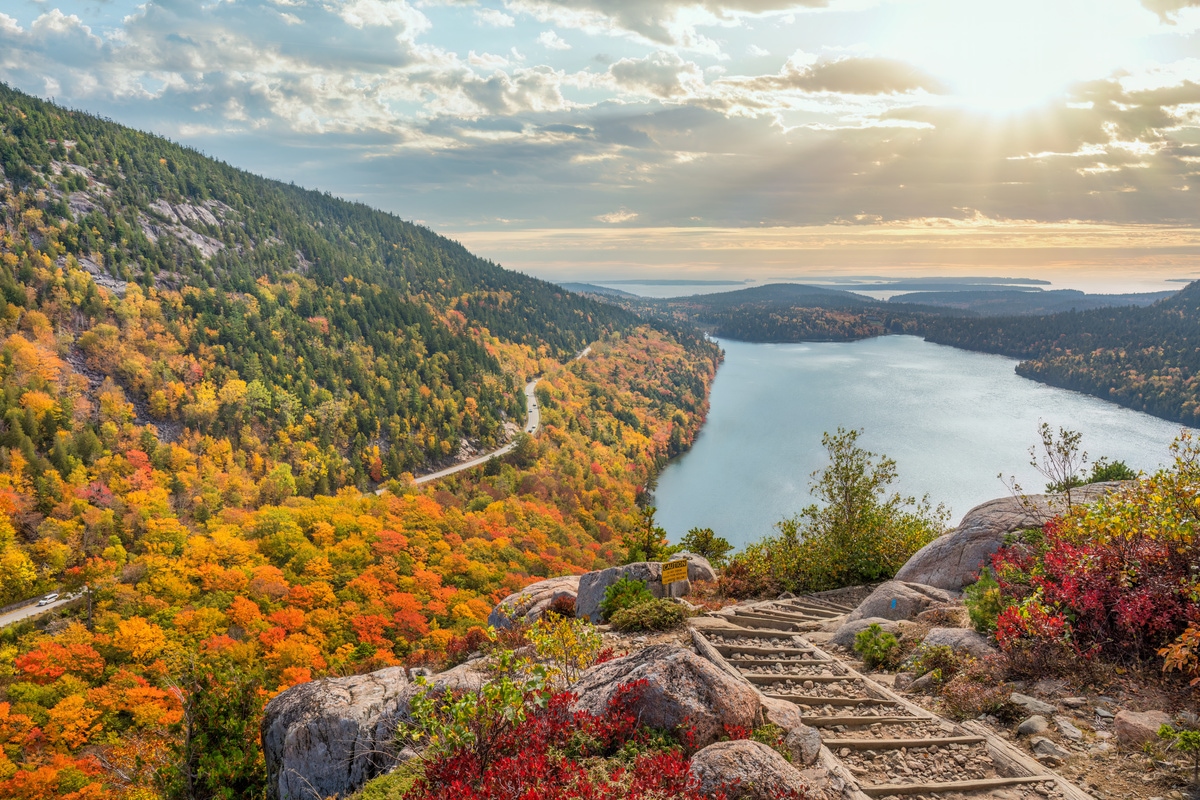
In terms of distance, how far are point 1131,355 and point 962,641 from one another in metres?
184

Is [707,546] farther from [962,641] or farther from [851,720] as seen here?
[851,720]

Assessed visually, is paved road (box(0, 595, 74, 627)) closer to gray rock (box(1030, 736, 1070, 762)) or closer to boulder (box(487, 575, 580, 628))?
boulder (box(487, 575, 580, 628))

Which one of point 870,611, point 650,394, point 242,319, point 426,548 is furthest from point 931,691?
point 650,394

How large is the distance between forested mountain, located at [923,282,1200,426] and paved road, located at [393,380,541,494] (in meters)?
137

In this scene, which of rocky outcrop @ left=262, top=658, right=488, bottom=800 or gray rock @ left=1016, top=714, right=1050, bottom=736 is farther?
rocky outcrop @ left=262, top=658, right=488, bottom=800

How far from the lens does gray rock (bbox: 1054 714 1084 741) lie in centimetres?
919

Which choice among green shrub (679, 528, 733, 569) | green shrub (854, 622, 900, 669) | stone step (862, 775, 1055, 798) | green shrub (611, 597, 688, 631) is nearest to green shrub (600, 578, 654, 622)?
green shrub (611, 597, 688, 631)

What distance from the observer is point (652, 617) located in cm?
1590

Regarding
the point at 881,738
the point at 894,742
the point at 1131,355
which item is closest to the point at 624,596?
the point at 881,738

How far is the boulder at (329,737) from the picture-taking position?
12781mm

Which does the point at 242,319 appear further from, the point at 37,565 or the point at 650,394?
the point at 650,394

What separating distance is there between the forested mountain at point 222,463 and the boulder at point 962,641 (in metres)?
14.0

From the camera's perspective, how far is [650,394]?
169000 mm

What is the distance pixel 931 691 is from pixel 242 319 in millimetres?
145166
